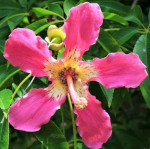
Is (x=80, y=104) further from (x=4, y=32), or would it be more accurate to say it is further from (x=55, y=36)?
(x=4, y=32)

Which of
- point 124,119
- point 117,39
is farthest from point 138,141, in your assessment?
point 117,39

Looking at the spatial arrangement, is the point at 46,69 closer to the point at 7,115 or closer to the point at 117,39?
the point at 7,115

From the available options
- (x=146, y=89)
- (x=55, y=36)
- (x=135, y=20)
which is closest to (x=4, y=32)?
(x=55, y=36)

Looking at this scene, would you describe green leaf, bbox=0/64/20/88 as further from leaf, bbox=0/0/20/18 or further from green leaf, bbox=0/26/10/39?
leaf, bbox=0/0/20/18

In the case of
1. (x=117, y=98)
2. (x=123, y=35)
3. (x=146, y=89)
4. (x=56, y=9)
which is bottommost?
(x=117, y=98)

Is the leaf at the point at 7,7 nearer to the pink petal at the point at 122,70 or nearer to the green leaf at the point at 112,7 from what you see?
the green leaf at the point at 112,7

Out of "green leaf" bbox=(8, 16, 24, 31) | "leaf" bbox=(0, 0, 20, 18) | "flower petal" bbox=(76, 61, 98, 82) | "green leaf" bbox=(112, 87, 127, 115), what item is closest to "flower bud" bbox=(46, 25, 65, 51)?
"flower petal" bbox=(76, 61, 98, 82)
